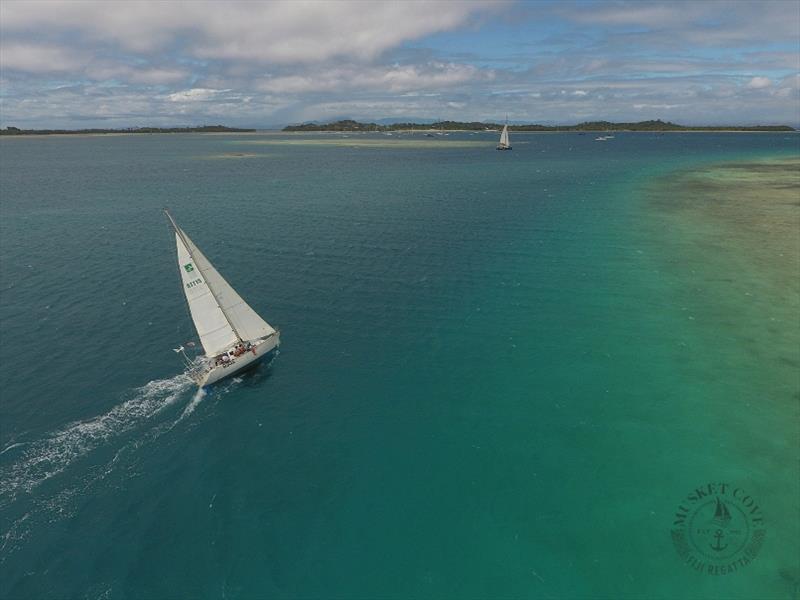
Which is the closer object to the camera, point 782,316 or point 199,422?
point 199,422

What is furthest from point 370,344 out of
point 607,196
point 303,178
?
point 303,178

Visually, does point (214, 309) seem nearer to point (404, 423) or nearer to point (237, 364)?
point (237, 364)

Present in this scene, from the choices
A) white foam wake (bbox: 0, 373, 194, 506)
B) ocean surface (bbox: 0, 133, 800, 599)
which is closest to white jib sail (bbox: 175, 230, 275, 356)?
ocean surface (bbox: 0, 133, 800, 599)

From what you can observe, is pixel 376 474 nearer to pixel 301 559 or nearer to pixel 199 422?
pixel 301 559

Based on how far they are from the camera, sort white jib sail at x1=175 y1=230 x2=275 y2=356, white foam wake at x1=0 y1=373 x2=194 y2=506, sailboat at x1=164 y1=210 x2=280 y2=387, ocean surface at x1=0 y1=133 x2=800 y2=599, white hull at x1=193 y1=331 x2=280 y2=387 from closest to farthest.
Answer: ocean surface at x1=0 y1=133 x2=800 y2=599 < white foam wake at x1=0 y1=373 x2=194 y2=506 < white hull at x1=193 y1=331 x2=280 y2=387 < sailboat at x1=164 y1=210 x2=280 y2=387 < white jib sail at x1=175 y1=230 x2=275 y2=356

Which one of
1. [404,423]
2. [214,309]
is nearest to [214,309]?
[214,309]

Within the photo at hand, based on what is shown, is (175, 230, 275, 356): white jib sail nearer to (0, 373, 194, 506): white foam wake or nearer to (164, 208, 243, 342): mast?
(164, 208, 243, 342): mast
